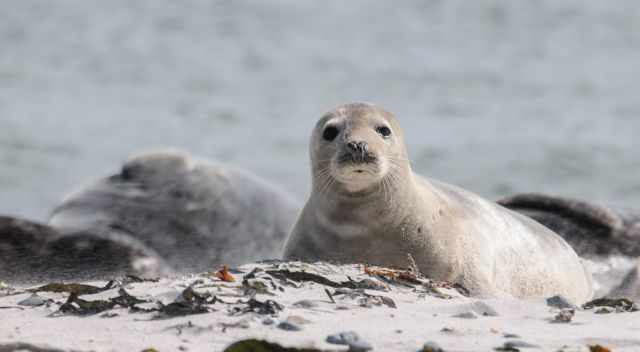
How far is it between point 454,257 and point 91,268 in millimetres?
3164

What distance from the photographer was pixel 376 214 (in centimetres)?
629

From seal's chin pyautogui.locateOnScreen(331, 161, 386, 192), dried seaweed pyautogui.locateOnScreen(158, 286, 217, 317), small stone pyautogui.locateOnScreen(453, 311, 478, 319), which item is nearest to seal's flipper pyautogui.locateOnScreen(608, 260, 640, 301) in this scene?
seal's chin pyautogui.locateOnScreen(331, 161, 386, 192)

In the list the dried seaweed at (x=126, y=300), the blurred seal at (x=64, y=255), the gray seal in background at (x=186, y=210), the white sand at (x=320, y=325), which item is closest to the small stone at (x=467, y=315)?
the white sand at (x=320, y=325)

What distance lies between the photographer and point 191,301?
4668 mm

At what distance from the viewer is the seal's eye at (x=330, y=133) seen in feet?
20.9

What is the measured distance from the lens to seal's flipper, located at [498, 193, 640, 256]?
8992mm

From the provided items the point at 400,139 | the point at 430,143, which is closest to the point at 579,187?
the point at 430,143

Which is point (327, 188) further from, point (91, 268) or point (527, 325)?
point (91, 268)

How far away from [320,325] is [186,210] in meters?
6.30

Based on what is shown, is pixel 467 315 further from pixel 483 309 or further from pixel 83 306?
pixel 83 306

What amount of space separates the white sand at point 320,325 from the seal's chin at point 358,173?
0.97 meters

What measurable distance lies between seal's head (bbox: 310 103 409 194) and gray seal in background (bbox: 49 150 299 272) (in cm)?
364

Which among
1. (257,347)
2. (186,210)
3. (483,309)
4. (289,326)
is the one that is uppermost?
(186,210)

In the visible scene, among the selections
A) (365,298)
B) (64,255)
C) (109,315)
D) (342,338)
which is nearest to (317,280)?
(365,298)
